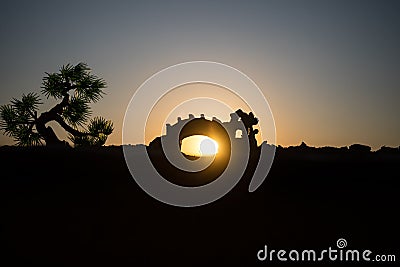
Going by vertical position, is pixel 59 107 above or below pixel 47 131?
above

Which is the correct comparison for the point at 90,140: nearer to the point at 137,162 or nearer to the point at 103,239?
the point at 137,162

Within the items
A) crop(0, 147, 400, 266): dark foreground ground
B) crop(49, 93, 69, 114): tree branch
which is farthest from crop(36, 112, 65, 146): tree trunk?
crop(0, 147, 400, 266): dark foreground ground

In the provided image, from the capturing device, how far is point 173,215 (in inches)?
389

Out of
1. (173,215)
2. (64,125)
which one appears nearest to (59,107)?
(64,125)

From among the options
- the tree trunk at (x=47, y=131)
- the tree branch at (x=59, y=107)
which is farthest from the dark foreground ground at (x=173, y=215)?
the tree branch at (x=59, y=107)

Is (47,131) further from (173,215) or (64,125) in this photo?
(173,215)

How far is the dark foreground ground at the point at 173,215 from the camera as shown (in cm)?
764

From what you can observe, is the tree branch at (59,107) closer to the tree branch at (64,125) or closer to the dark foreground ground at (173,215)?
the tree branch at (64,125)

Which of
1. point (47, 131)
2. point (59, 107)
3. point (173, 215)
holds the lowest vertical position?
point (173, 215)

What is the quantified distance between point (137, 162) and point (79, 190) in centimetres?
301

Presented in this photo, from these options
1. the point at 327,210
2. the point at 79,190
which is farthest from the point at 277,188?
the point at 79,190

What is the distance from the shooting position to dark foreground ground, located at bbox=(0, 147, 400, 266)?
25.1 feet

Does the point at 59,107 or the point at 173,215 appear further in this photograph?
the point at 59,107

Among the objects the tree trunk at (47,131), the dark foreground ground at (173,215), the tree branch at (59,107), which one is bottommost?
the dark foreground ground at (173,215)
